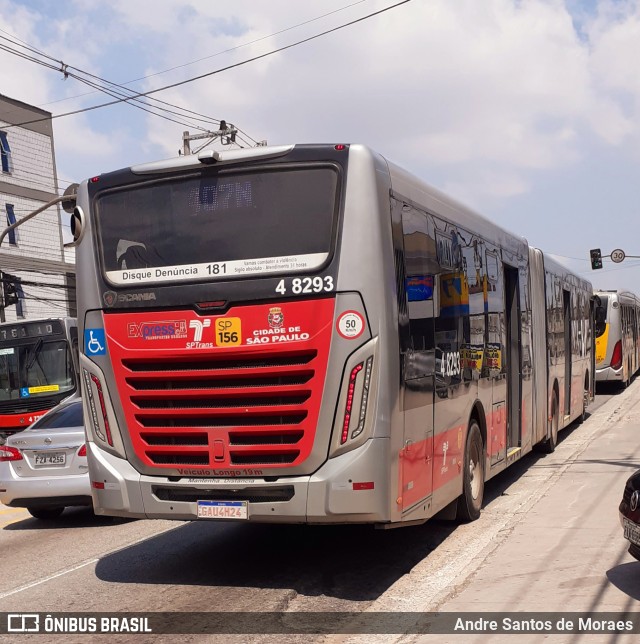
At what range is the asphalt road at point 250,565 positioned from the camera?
6957 mm

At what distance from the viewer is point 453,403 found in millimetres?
8492

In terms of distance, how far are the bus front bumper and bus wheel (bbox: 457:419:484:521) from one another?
2.55m

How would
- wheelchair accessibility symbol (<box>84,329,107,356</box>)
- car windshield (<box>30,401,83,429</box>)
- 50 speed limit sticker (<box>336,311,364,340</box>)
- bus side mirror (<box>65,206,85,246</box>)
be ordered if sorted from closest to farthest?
50 speed limit sticker (<box>336,311,364,340</box>)
wheelchair accessibility symbol (<box>84,329,107,356</box>)
bus side mirror (<box>65,206,85,246</box>)
car windshield (<box>30,401,83,429</box>)

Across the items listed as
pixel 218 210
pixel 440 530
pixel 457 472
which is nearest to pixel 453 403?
pixel 457 472

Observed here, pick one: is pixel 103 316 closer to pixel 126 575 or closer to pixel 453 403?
pixel 126 575

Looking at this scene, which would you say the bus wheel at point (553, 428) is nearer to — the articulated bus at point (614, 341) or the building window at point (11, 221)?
the articulated bus at point (614, 341)

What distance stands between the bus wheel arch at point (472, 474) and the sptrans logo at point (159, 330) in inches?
132

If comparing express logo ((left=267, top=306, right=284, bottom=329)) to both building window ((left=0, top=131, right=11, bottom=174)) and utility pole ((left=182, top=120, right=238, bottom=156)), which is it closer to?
utility pole ((left=182, top=120, right=238, bottom=156))

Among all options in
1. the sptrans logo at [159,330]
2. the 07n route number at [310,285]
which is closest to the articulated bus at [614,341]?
the 07n route number at [310,285]

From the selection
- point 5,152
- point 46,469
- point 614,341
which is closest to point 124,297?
point 46,469

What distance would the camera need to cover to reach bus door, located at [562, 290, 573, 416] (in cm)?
1658

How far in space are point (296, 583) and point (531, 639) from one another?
232 cm

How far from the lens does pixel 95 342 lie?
7.55 meters

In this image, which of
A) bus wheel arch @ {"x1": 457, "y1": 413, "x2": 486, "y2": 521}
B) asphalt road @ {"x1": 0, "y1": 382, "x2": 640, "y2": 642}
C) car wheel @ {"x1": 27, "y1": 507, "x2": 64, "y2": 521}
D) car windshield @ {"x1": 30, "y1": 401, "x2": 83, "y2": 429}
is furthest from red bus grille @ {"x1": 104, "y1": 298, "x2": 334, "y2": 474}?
car wheel @ {"x1": 27, "y1": 507, "x2": 64, "y2": 521}
